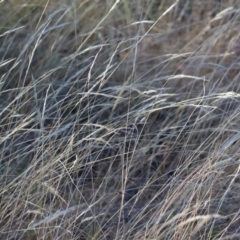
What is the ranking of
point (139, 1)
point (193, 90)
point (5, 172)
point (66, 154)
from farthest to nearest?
point (139, 1)
point (193, 90)
point (5, 172)
point (66, 154)

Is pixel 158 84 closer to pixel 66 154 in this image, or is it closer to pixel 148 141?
pixel 148 141

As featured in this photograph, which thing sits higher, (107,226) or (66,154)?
(66,154)

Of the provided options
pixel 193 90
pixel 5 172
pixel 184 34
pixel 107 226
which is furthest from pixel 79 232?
pixel 184 34

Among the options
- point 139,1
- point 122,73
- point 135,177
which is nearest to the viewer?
point 135,177

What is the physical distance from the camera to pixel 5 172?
5.94 feet

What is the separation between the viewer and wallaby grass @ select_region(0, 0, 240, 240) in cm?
167

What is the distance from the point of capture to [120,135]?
7.00 ft

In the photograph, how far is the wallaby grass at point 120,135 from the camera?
1.67m

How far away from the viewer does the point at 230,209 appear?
6.16 ft

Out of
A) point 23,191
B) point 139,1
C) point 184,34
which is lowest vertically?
point 184,34

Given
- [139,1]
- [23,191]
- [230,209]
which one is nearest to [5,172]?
[23,191]

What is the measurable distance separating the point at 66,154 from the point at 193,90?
846 mm

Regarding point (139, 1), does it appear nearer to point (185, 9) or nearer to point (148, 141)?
point (185, 9)

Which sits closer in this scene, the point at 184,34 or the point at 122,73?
the point at 122,73
